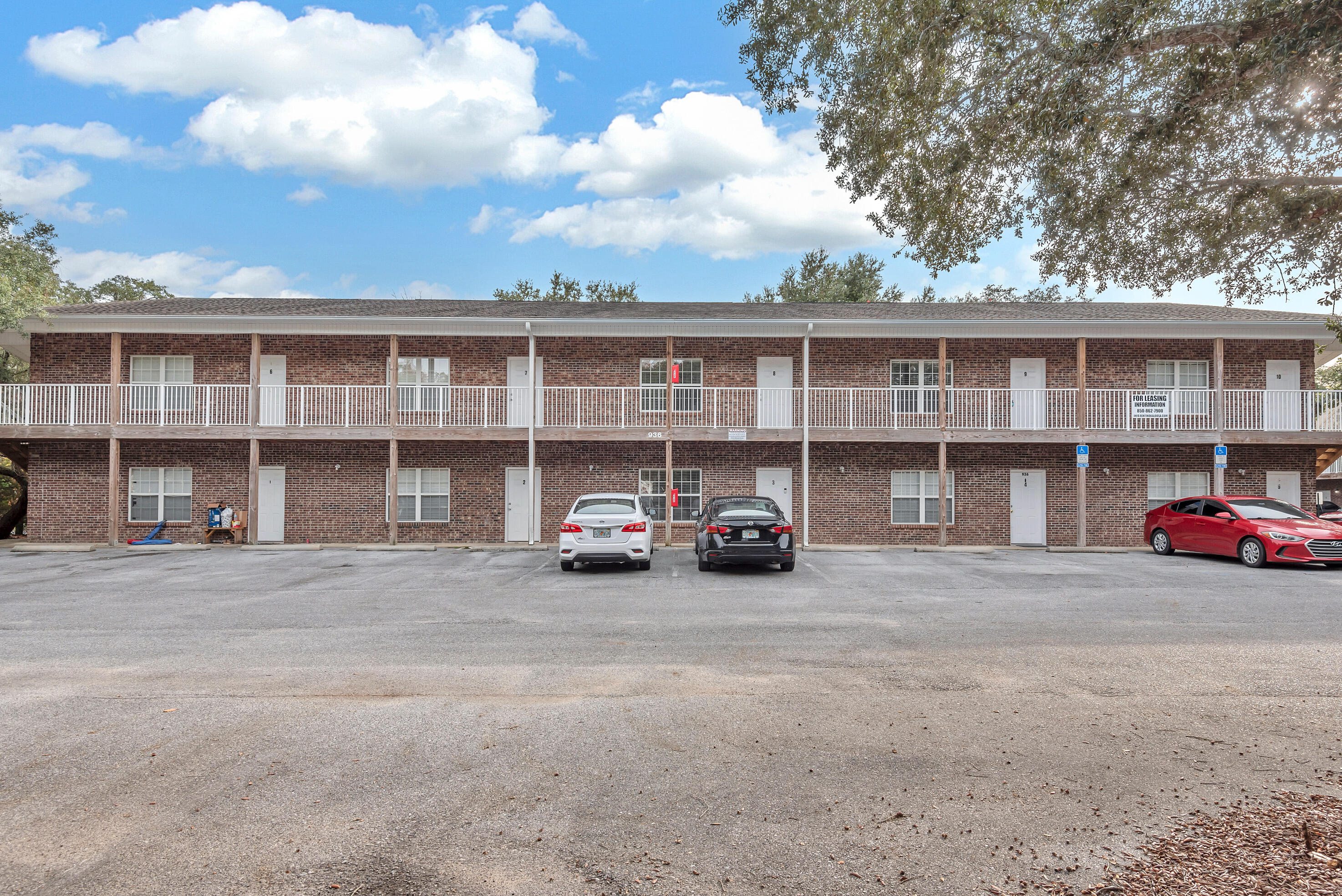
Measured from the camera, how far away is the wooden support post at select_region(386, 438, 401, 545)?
1723 centimetres

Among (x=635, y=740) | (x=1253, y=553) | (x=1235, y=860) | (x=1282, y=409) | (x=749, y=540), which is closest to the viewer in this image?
(x=1235, y=860)

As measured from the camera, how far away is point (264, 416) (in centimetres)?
1809

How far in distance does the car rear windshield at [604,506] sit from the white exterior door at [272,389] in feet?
28.9

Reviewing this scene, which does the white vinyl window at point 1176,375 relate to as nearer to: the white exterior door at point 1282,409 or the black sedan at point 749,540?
the white exterior door at point 1282,409

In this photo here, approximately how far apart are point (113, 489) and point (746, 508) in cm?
1489

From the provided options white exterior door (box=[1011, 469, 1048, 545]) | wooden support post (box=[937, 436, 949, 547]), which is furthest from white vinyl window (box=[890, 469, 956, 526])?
white exterior door (box=[1011, 469, 1048, 545])

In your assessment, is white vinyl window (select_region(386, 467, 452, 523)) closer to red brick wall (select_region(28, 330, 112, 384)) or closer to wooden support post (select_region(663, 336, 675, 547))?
wooden support post (select_region(663, 336, 675, 547))

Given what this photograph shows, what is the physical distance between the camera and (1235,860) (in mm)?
3119

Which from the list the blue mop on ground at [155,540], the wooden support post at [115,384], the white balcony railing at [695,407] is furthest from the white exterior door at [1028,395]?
the wooden support post at [115,384]

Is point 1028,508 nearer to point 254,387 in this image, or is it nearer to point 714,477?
point 714,477

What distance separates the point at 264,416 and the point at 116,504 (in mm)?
3747

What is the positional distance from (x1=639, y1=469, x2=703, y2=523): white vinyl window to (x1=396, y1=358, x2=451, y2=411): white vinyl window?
548 cm

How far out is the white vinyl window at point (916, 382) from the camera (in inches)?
730

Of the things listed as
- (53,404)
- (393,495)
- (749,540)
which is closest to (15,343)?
(53,404)
